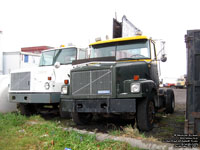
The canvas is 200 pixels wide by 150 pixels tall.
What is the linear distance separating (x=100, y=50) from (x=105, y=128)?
7.95ft

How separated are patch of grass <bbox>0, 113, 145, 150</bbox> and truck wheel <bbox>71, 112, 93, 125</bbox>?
1.88 feet

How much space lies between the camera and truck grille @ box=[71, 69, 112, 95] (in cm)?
498

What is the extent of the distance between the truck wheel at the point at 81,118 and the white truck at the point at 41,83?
2.40ft

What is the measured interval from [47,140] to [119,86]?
2005 mm

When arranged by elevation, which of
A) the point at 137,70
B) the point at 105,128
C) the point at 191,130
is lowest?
the point at 105,128

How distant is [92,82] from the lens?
519 cm

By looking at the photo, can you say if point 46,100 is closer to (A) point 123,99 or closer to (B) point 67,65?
(B) point 67,65

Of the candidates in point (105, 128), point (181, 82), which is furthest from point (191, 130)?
point (181, 82)

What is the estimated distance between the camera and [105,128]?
5637 millimetres

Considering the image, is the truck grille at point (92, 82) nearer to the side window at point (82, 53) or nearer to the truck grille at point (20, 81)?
the truck grille at point (20, 81)

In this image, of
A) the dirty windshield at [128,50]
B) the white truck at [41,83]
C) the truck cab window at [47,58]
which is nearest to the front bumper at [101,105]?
the white truck at [41,83]

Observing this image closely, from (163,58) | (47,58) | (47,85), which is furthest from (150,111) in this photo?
(47,58)

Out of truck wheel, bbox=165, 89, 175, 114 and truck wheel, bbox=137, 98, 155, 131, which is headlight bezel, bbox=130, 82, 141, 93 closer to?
truck wheel, bbox=137, 98, 155, 131

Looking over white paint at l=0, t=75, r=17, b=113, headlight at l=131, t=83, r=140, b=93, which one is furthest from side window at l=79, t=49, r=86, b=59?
headlight at l=131, t=83, r=140, b=93
